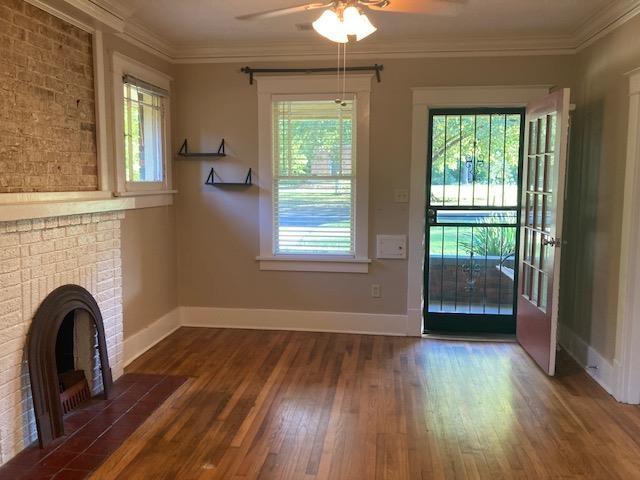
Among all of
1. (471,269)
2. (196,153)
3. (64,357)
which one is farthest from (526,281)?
(64,357)

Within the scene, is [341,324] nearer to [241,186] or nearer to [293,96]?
[241,186]

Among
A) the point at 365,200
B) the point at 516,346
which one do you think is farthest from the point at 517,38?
the point at 516,346

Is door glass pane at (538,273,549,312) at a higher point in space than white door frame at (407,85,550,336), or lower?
lower

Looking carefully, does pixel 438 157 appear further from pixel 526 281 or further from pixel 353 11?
pixel 353 11

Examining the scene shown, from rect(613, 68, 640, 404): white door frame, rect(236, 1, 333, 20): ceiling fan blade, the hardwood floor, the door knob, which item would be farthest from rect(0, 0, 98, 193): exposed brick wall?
rect(613, 68, 640, 404): white door frame

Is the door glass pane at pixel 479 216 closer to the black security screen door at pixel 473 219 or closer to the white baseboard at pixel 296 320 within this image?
the black security screen door at pixel 473 219

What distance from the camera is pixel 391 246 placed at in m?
4.55

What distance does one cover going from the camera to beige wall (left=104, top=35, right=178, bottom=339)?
12.7 feet

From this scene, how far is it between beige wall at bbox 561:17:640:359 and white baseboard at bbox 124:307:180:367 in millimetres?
3394

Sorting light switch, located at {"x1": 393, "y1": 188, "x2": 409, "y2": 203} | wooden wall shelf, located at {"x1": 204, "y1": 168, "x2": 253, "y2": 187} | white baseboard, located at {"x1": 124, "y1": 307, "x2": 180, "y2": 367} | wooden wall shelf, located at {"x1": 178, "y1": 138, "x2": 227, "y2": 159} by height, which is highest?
wooden wall shelf, located at {"x1": 178, "y1": 138, "x2": 227, "y2": 159}

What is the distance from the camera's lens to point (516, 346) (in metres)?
4.34

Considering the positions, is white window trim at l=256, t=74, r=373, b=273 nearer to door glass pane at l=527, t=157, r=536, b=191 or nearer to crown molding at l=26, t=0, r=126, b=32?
door glass pane at l=527, t=157, r=536, b=191

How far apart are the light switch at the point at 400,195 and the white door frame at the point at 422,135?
0.04 m

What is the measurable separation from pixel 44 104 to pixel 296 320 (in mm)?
2729
